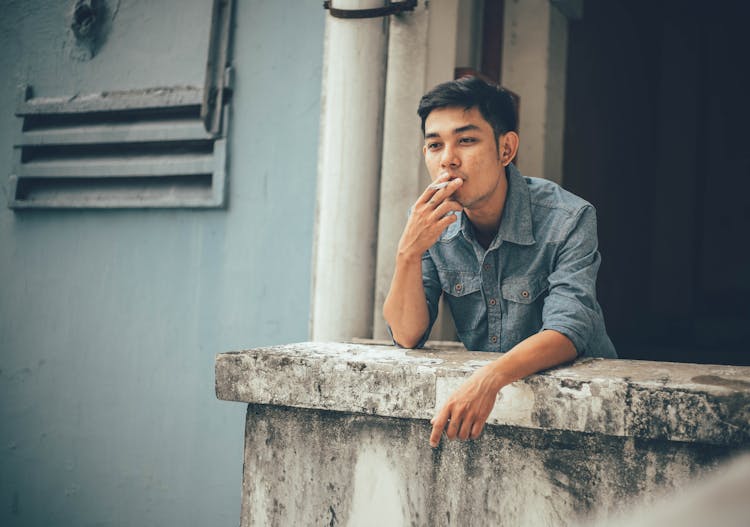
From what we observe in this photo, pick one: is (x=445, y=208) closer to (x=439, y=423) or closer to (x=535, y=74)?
(x=439, y=423)

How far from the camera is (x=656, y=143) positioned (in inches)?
226

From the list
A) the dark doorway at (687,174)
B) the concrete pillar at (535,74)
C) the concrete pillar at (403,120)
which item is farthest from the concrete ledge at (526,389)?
the dark doorway at (687,174)

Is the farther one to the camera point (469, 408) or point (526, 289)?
point (526, 289)

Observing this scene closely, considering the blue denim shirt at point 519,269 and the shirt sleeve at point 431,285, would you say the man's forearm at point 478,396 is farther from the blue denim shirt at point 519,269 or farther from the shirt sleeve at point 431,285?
the shirt sleeve at point 431,285

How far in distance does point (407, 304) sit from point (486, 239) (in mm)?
392

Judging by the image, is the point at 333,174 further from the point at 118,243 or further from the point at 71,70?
the point at 71,70

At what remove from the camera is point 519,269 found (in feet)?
7.45

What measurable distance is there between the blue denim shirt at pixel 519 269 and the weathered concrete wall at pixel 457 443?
0.19 m

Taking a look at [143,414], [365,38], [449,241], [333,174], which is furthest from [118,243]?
[449,241]

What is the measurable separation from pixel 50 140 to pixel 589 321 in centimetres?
319

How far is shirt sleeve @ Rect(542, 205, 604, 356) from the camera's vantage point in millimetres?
1914

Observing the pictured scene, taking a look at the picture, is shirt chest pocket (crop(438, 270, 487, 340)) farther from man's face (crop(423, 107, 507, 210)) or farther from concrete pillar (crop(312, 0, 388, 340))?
concrete pillar (crop(312, 0, 388, 340))

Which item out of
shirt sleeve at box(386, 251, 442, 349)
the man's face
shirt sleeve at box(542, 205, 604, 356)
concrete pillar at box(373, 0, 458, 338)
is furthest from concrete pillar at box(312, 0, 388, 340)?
shirt sleeve at box(542, 205, 604, 356)

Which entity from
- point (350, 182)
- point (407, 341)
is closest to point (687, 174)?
point (350, 182)
